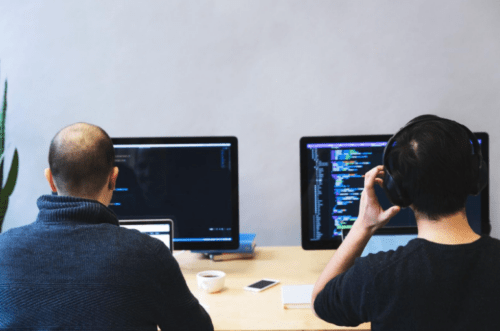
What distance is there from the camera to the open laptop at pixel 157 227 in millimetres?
1506

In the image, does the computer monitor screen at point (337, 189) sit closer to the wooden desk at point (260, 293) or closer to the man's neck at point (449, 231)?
the wooden desk at point (260, 293)

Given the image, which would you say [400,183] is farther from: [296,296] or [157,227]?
[157,227]

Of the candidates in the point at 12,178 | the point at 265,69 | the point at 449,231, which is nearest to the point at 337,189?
the point at 449,231

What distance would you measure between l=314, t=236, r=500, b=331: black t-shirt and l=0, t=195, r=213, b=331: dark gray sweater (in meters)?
0.44

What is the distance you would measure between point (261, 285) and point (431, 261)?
71 centimetres

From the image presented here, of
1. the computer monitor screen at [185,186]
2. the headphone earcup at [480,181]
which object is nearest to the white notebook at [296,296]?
the computer monitor screen at [185,186]

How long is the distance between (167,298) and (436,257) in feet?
1.88

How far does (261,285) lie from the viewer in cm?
140

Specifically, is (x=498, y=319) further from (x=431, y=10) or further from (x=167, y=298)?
(x=431, y=10)

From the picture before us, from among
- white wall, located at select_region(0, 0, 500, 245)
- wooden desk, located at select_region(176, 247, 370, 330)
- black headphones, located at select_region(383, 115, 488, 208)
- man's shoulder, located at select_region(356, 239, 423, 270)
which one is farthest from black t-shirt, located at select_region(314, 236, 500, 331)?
white wall, located at select_region(0, 0, 500, 245)

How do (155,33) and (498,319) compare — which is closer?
(498,319)

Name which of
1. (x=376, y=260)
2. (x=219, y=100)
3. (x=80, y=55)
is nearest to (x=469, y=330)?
(x=376, y=260)

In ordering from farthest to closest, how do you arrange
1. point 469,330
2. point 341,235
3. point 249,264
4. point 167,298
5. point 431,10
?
point 431,10 < point 249,264 < point 341,235 < point 167,298 < point 469,330

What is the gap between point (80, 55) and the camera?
2.16 m
